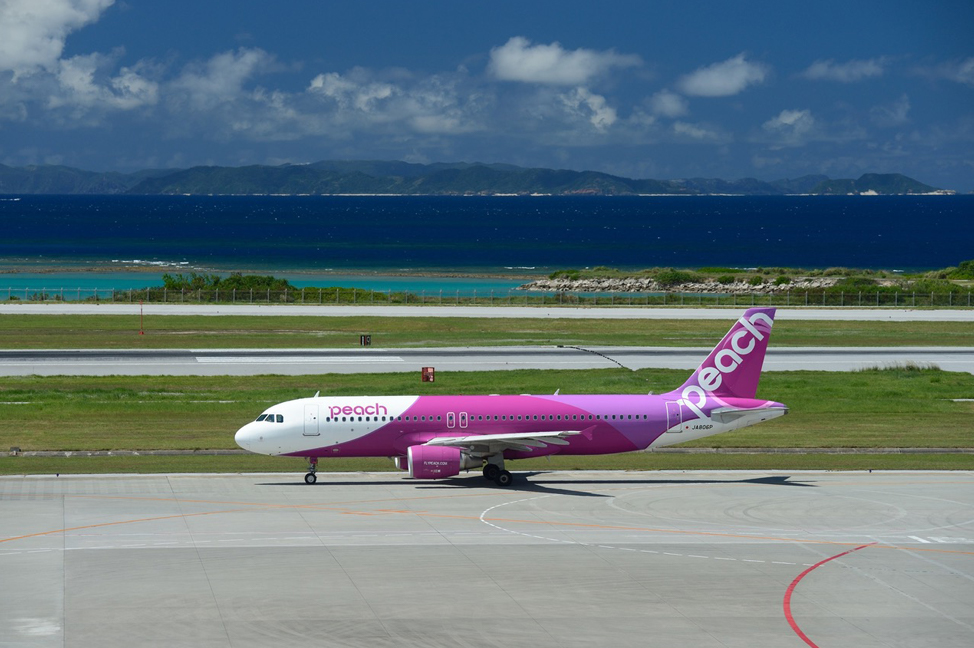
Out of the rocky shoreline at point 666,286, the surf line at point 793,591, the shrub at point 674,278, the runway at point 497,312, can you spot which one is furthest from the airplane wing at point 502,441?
the shrub at point 674,278

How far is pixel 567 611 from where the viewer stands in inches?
1088

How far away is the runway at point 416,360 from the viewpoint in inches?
2859

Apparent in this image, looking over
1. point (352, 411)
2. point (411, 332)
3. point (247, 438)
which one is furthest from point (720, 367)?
point (411, 332)

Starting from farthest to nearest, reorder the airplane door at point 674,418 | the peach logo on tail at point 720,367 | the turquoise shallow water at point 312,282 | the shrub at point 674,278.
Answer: the shrub at point 674,278, the turquoise shallow water at point 312,282, the peach logo on tail at point 720,367, the airplane door at point 674,418

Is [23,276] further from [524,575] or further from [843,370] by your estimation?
[524,575]

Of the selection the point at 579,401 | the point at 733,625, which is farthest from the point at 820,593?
the point at 579,401

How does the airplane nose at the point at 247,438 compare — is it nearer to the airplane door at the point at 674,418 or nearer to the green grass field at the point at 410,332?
the airplane door at the point at 674,418

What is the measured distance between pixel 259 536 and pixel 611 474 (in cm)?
1650

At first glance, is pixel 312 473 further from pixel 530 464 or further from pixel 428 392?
pixel 428 392

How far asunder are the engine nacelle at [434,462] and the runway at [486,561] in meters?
0.88

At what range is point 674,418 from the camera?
44.0m

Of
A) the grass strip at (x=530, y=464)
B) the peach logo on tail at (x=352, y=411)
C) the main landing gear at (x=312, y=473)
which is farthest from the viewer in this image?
the grass strip at (x=530, y=464)

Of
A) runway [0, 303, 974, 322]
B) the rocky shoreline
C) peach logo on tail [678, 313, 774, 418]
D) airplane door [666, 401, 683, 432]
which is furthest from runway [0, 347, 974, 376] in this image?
the rocky shoreline

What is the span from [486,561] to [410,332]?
62749 millimetres
